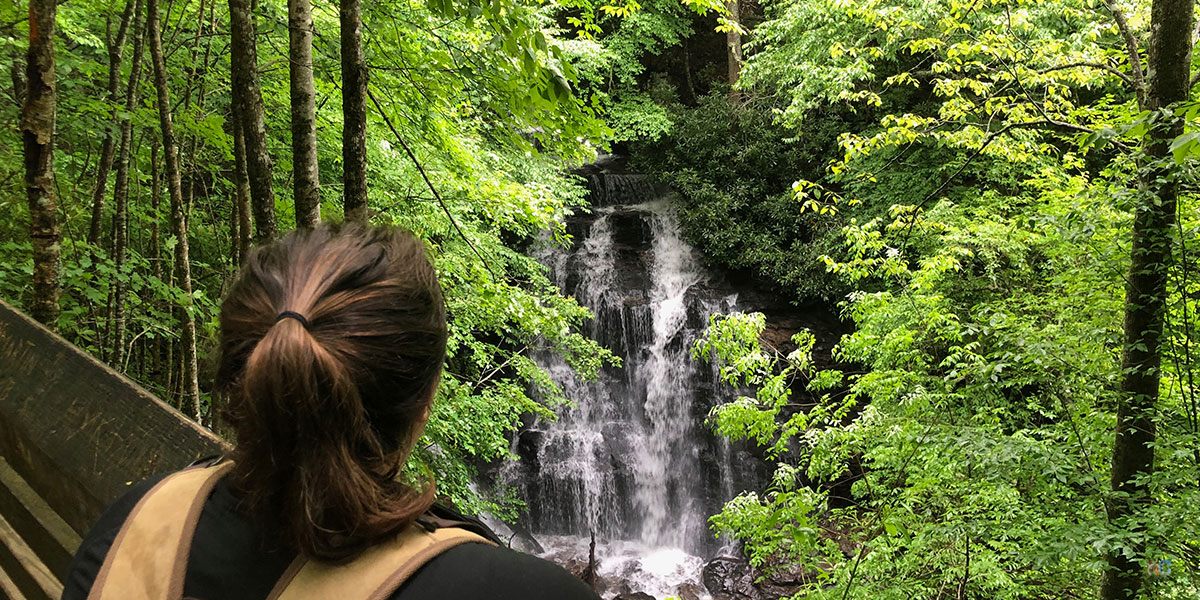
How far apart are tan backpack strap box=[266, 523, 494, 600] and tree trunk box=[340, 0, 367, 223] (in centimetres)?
230

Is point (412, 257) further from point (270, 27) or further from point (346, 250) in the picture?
point (270, 27)

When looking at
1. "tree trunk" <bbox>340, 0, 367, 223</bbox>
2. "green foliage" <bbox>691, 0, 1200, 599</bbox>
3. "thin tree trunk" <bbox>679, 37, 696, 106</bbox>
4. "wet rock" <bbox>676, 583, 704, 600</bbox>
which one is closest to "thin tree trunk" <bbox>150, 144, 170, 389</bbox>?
"tree trunk" <bbox>340, 0, 367, 223</bbox>

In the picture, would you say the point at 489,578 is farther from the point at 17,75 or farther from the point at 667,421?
the point at 667,421

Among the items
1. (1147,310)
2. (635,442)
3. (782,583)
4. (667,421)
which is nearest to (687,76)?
(667,421)

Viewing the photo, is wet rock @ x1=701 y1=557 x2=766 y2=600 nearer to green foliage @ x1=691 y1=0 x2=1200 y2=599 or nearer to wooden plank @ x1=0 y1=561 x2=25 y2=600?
green foliage @ x1=691 y1=0 x2=1200 y2=599

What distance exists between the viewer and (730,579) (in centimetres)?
981

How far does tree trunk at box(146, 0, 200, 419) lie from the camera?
12.6 feet

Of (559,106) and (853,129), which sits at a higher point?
(853,129)

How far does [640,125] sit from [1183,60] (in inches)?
507

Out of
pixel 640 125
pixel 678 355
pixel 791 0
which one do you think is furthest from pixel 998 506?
pixel 640 125

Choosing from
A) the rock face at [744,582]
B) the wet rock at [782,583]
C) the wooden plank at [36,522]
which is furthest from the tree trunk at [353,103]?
the wet rock at [782,583]

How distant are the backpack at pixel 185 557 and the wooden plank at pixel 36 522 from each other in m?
0.96

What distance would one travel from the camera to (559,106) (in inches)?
123

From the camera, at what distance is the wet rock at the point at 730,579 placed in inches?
371
